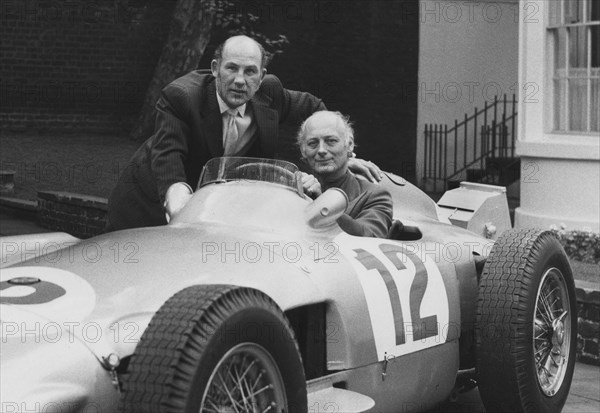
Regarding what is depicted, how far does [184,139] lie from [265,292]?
1.61m

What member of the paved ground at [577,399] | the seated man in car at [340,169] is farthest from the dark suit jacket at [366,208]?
the paved ground at [577,399]

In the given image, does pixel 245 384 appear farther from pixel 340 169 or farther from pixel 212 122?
pixel 212 122

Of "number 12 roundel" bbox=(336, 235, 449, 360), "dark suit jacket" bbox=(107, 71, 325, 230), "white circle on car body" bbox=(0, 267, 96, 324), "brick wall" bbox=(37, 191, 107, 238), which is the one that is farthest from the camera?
"brick wall" bbox=(37, 191, 107, 238)

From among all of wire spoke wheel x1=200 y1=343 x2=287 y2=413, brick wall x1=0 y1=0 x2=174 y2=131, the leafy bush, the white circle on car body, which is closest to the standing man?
the white circle on car body

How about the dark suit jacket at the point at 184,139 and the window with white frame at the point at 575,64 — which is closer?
the dark suit jacket at the point at 184,139

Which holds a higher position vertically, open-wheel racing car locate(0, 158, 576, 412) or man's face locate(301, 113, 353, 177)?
man's face locate(301, 113, 353, 177)

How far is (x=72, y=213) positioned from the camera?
12.4 m

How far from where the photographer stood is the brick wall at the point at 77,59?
18578 mm

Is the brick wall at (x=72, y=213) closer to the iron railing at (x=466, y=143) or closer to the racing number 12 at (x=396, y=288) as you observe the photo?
the iron railing at (x=466, y=143)

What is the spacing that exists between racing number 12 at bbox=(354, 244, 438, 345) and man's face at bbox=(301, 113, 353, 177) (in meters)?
0.53

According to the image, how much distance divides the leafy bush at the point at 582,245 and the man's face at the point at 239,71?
5.41 meters

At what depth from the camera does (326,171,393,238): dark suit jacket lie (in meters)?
5.28

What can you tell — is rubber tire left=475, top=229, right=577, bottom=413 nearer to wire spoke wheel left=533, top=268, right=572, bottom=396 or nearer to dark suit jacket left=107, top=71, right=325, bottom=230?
wire spoke wheel left=533, top=268, right=572, bottom=396

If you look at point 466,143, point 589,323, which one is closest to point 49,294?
point 589,323
